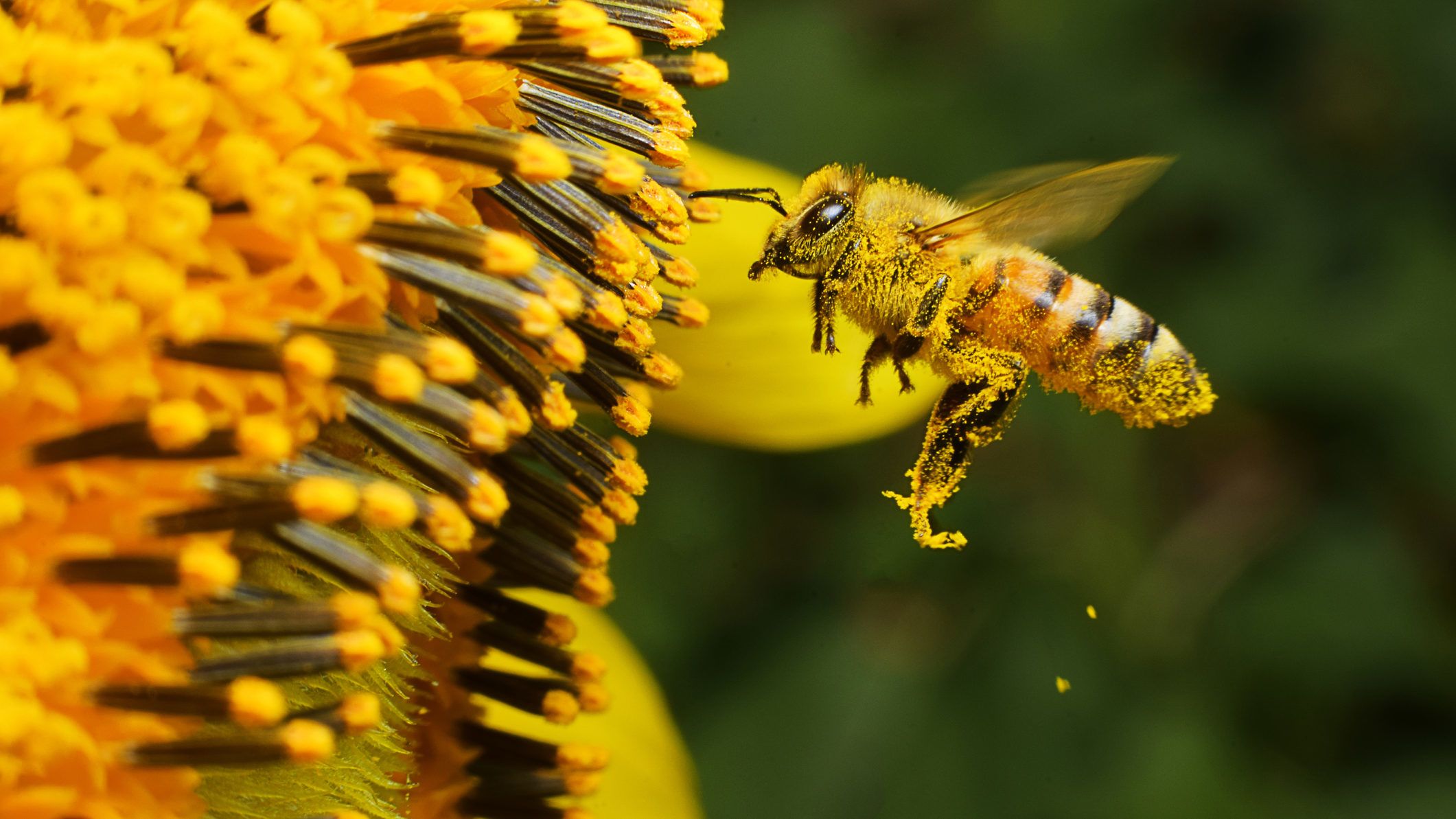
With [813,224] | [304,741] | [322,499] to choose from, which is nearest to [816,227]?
[813,224]

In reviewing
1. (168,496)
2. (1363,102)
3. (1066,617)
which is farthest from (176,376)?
(1363,102)

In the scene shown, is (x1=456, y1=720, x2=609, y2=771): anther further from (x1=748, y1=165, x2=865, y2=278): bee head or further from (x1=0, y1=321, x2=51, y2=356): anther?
(x1=0, y1=321, x2=51, y2=356): anther

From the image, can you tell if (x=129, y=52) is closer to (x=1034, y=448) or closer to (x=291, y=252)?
(x=291, y=252)

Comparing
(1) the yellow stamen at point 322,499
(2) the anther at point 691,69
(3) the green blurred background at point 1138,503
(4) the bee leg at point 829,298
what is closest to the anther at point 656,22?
(2) the anther at point 691,69

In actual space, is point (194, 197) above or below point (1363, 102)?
below

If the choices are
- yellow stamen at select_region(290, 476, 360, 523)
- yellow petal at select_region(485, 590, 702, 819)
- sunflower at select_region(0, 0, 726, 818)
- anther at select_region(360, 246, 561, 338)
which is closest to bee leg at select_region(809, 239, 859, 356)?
sunflower at select_region(0, 0, 726, 818)

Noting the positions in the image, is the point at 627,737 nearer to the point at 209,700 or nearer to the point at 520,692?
the point at 520,692
